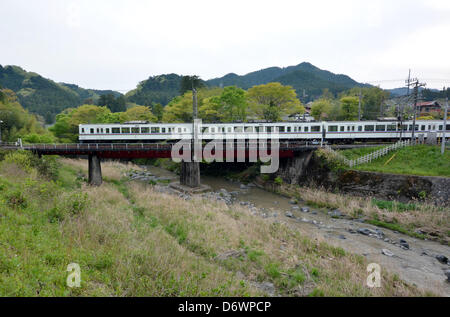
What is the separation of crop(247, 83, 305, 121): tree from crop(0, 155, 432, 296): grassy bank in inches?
1074

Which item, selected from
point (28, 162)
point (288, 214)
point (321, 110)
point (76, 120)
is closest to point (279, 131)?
point (288, 214)

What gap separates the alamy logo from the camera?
2719 cm

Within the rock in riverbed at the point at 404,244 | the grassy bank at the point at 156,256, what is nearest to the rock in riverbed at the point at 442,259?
the rock in riverbed at the point at 404,244

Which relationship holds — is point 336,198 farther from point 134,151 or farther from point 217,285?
point 134,151

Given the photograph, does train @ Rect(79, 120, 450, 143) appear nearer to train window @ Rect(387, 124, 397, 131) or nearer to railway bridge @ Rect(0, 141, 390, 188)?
train window @ Rect(387, 124, 397, 131)

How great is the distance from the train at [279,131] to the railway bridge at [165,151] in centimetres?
248

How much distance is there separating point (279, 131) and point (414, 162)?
14494 millimetres

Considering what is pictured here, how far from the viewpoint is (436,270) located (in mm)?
12062

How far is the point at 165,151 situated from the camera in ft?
88.5

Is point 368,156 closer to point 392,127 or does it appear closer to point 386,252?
point 392,127

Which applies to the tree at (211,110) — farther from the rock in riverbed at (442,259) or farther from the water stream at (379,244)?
the rock in riverbed at (442,259)

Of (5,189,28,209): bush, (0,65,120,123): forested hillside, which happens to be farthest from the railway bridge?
(0,65,120,123): forested hillside

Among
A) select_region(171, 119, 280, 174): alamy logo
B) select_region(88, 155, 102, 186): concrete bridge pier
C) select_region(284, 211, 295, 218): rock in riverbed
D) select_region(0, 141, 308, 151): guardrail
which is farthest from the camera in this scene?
select_region(171, 119, 280, 174): alamy logo
